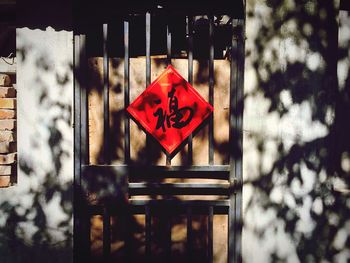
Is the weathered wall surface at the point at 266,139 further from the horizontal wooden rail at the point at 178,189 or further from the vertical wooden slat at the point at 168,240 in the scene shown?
the vertical wooden slat at the point at 168,240

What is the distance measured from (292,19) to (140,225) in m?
3.04

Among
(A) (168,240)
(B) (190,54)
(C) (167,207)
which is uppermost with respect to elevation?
(B) (190,54)

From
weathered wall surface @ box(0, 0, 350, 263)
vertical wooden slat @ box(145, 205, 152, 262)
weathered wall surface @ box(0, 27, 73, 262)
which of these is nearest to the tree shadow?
weathered wall surface @ box(0, 0, 350, 263)

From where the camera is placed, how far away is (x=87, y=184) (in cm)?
396

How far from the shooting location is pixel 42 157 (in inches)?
154

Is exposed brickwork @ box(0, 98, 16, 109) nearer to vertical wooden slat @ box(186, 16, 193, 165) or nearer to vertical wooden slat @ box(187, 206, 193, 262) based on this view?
vertical wooden slat @ box(186, 16, 193, 165)

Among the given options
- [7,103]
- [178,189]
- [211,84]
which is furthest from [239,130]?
[7,103]

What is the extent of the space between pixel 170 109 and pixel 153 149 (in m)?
0.52

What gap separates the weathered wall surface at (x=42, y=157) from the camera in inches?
152

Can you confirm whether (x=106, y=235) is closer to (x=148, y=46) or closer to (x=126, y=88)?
(x=126, y=88)

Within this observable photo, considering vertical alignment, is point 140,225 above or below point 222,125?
below

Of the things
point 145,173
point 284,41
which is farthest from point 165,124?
point 284,41

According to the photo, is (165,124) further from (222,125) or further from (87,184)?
(87,184)

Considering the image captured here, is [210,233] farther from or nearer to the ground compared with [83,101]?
nearer to the ground
